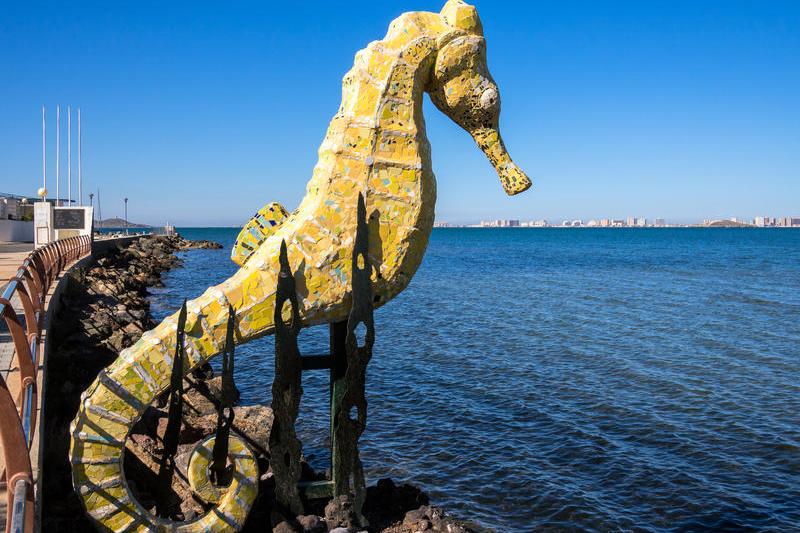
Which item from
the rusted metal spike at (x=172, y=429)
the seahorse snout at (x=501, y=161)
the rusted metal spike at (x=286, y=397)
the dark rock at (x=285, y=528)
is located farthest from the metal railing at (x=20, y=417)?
the seahorse snout at (x=501, y=161)

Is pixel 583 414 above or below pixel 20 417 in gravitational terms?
below

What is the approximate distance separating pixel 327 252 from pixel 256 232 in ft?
2.53

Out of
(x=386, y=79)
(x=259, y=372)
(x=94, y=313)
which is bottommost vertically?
(x=259, y=372)

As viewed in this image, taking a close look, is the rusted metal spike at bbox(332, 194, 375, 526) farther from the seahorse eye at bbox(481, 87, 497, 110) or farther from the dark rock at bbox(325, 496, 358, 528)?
the seahorse eye at bbox(481, 87, 497, 110)

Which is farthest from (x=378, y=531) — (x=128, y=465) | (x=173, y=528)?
(x=128, y=465)

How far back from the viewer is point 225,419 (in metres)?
4.67

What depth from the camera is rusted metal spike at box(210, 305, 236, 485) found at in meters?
4.57

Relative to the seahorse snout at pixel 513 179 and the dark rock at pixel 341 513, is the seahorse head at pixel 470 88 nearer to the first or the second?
the seahorse snout at pixel 513 179

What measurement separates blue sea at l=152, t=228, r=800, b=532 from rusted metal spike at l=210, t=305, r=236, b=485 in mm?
3383

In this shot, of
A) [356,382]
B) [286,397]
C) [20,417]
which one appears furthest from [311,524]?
[20,417]

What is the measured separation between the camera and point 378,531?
18.2ft

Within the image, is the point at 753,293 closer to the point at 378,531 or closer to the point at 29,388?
the point at 378,531

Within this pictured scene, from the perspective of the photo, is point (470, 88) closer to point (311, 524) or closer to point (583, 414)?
point (311, 524)

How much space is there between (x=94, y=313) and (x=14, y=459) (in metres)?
10.4
